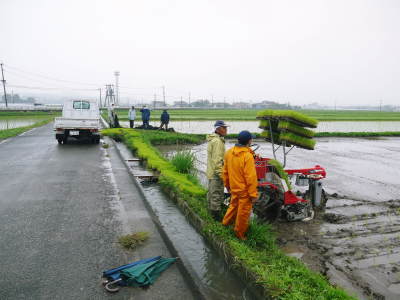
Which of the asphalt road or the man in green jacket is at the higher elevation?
the man in green jacket

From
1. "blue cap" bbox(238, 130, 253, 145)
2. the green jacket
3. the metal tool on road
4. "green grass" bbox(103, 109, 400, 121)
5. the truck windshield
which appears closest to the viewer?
the metal tool on road

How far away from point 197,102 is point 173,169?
164 metres

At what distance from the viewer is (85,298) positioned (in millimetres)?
3566

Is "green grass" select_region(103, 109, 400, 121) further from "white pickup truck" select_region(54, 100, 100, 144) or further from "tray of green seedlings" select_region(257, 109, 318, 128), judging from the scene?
"tray of green seedlings" select_region(257, 109, 318, 128)

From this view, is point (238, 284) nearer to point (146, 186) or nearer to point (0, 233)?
point (0, 233)

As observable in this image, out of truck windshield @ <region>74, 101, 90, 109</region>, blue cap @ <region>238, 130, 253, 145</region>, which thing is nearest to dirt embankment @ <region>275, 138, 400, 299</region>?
blue cap @ <region>238, 130, 253, 145</region>

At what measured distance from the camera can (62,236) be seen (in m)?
5.19

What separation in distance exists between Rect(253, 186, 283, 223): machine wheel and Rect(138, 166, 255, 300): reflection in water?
1.42m

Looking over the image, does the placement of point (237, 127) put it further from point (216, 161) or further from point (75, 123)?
point (216, 161)

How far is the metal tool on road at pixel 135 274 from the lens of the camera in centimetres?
383

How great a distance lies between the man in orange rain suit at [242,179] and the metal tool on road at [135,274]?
1235mm

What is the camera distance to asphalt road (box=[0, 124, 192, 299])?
3756 mm

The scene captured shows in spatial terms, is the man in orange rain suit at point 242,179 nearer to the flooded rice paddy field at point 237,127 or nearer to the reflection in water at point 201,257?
the reflection in water at point 201,257

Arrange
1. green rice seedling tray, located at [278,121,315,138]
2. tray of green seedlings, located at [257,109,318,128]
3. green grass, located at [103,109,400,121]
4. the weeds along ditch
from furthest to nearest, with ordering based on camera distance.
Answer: green grass, located at [103,109,400,121]
green rice seedling tray, located at [278,121,315,138]
tray of green seedlings, located at [257,109,318,128]
the weeds along ditch
